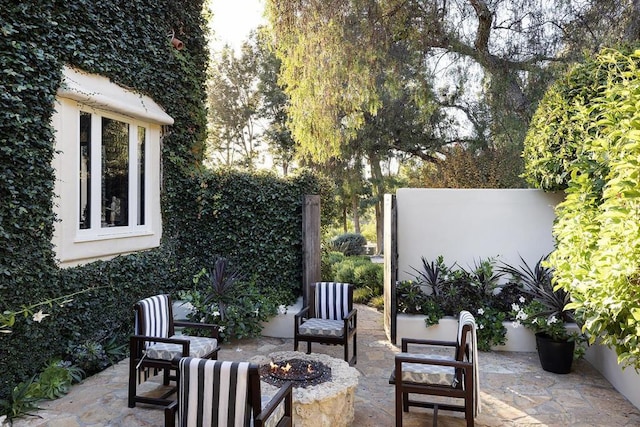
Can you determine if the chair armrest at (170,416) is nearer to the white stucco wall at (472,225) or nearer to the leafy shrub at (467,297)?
the leafy shrub at (467,297)

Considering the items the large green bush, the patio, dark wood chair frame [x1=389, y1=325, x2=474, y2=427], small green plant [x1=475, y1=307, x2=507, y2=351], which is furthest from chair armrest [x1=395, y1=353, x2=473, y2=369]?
small green plant [x1=475, y1=307, x2=507, y2=351]

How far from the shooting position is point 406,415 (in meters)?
4.05

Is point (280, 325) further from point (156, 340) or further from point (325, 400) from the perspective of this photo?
point (325, 400)

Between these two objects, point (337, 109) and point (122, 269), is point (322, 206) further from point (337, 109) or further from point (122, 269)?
point (122, 269)

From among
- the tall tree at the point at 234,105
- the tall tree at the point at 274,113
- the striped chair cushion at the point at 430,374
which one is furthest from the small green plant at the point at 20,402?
the tall tree at the point at 234,105

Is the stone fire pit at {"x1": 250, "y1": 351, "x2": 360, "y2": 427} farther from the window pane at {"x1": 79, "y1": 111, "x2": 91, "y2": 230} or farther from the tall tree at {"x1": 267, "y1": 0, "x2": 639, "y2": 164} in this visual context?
the tall tree at {"x1": 267, "y1": 0, "x2": 639, "y2": 164}

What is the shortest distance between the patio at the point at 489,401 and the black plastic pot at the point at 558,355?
95 millimetres

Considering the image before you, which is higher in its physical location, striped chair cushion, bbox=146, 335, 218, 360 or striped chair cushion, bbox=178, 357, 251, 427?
striped chair cushion, bbox=178, 357, 251, 427

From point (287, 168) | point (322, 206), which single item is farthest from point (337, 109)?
point (287, 168)

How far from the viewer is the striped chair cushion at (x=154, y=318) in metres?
4.23

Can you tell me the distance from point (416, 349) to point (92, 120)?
219 inches

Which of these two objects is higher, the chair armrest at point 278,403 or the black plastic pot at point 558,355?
the chair armrest at point 278,403

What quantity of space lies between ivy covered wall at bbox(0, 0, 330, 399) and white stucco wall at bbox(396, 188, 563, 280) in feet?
6.01

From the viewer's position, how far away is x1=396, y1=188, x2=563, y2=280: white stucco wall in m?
6.65
